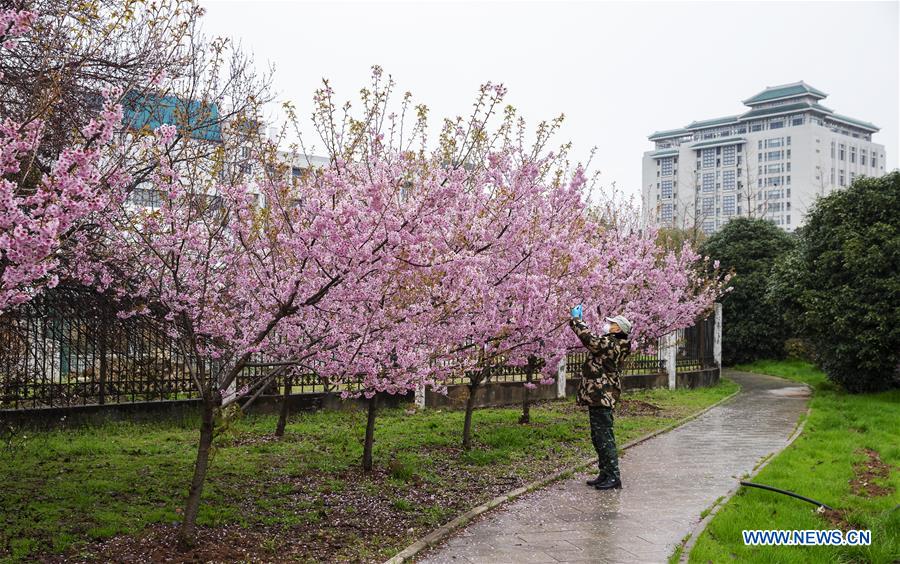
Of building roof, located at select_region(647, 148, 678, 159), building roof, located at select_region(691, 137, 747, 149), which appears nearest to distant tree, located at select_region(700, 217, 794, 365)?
building roof, located at select_region(691, 137, 747, 149)

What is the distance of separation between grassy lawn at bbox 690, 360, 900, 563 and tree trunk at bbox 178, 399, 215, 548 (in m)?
3.93

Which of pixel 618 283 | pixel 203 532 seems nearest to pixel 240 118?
pixel 203 532

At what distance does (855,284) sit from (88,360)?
1555 cm

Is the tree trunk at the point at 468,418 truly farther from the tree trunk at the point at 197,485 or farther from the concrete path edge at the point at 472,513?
the tree trunk at the point at 197,485

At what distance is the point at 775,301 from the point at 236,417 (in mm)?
17544

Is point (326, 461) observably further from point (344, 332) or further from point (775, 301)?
point (775, 301)

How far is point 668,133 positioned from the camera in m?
127

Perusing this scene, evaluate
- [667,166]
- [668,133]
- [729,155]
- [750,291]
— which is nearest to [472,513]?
[750,291]

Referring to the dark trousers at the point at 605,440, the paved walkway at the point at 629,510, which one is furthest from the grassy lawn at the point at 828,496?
the dark trousers at the point at 605,440

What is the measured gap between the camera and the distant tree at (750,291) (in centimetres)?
2578

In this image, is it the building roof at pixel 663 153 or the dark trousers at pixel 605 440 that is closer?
the dark trousers at pixel 605 440

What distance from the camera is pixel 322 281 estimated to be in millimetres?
5629

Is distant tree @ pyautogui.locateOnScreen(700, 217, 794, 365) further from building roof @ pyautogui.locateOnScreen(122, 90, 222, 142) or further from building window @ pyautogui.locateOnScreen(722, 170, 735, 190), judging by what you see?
building window @ pyautogui.locateOnScreen(722, 170, 735, 190)

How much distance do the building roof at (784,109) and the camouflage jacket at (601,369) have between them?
113682 mm
